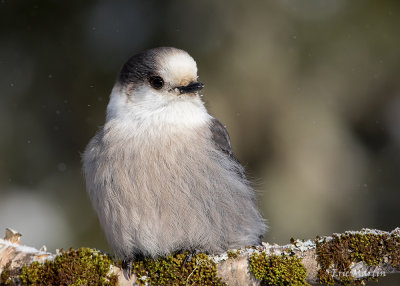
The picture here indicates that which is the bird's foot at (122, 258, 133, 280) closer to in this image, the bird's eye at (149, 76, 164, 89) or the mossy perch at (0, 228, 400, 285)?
the mossy perch at (0, 228, 400, 285)

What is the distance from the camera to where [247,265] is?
3.20 metres

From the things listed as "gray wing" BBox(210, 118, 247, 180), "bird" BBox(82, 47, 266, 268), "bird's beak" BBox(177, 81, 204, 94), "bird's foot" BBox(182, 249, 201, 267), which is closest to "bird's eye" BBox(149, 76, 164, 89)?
"bird" BBox(82, 47, 266, 268)

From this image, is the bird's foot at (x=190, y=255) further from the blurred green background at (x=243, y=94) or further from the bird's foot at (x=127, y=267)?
the blurred green background at (x=243, y=94)

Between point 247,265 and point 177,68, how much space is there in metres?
1.44

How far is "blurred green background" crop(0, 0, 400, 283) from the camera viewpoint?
5.99 m

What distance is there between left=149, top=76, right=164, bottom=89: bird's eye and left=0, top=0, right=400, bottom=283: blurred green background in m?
2.17

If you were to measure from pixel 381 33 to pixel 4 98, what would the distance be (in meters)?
4.35

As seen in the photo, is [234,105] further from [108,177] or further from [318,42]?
[108,177]

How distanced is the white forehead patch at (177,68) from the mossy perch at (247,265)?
1.24 m

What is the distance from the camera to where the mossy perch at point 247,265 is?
9.98ft

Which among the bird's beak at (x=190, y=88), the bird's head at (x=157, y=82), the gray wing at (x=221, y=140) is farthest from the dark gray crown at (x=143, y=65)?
the gray wing at (x=221, y=140)

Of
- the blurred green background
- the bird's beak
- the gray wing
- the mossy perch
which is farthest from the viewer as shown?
the blurred green background

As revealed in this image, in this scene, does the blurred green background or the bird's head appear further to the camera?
the blurred green background

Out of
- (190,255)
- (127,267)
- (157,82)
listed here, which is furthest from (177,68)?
(127,267)
